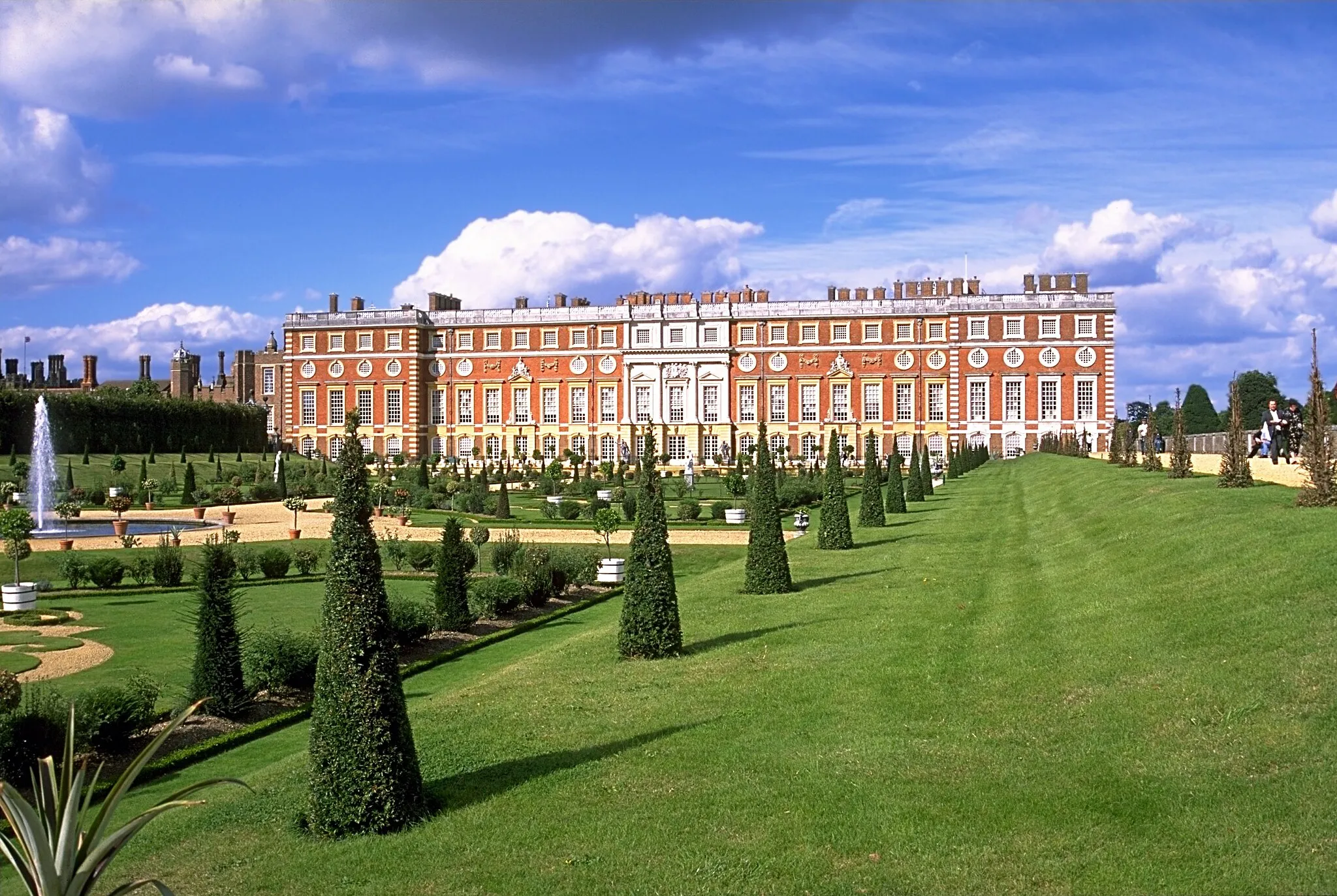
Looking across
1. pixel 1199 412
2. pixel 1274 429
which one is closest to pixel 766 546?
pixel 1274 429

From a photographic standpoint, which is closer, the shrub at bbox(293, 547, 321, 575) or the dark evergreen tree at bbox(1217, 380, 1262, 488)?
the dark evergreen tree at bbox(1217, 380, 1262, 488)

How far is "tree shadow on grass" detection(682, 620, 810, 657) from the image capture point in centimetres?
1262

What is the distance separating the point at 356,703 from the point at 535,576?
469 inches

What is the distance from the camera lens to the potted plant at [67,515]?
24.8m

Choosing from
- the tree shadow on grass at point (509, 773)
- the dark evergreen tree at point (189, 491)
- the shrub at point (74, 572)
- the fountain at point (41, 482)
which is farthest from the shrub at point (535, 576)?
the dark evergreen tree at point (189, 491)

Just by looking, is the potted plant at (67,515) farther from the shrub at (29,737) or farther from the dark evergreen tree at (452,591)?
the shrub at (29,737)

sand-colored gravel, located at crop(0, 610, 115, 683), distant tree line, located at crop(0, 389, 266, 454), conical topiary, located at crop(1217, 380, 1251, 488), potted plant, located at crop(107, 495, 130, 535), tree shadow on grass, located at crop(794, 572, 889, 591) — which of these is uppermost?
distant tree line, located at crop(0, 389, 266, 454)

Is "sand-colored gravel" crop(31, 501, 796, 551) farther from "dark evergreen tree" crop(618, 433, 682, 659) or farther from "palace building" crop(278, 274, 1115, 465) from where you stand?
"palace building" crop(278, 274, 1115, 465)

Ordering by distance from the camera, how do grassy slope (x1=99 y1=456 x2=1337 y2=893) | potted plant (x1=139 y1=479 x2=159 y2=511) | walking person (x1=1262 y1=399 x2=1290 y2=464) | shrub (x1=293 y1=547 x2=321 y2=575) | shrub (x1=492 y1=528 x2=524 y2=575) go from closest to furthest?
grassy slope (x1=99 y1=456 x2=1337 y2=893)
shrub (x1=492 y1=528 x2=524 y2=575)
shrub (x1=293 y1=547 x2=321 y2=575)
walking person (x1=1262 y1=399 x2=1290 y2=464)
potted plant (x1=139 y1=479 x2=159 y2=511)

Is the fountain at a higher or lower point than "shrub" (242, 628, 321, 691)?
higher

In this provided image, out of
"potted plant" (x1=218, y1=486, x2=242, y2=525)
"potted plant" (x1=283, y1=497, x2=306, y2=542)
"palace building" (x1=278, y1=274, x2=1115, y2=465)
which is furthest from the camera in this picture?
"palace building" (x1=278, y1=274, x2=1115, y2=465)

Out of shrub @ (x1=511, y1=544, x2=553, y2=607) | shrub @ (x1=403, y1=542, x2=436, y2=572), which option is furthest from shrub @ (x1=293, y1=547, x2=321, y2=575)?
shrub @ (x1=511, y1=544, x2=553, y2=607)

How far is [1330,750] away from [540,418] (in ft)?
213

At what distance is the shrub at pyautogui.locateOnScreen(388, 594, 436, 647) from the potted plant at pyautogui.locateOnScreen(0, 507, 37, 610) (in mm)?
5581
